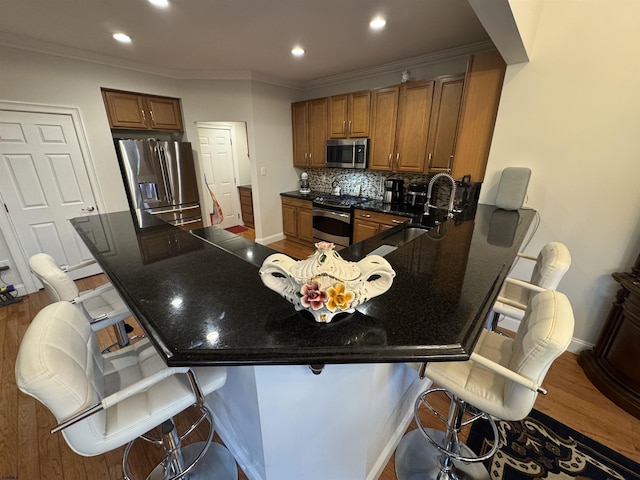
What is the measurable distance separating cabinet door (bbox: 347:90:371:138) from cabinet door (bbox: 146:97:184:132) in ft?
8.01

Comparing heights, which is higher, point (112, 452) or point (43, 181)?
point (43, 181)

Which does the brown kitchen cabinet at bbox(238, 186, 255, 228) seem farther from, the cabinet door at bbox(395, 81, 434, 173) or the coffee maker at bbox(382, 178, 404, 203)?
the cabinet door at bbox(395, 81, 434, 173)

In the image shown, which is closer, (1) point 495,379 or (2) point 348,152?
(1) point 495,379

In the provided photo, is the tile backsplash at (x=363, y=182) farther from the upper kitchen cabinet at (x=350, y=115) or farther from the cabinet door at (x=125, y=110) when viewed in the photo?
the cabinet door at (x=125, y=110)

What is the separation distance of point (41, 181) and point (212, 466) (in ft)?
11.8

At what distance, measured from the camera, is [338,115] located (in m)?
3.69

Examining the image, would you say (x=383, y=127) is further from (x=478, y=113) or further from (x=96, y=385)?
(x=96, y=385)

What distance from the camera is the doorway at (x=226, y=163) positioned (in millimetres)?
4957

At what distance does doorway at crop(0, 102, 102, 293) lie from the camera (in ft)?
9.07

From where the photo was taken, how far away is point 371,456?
3.90ft

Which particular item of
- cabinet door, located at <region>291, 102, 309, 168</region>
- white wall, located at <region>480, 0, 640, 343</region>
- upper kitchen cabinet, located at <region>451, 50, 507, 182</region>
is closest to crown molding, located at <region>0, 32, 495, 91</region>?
cabinet door, located at <region>291, 102, 309, 168</region>


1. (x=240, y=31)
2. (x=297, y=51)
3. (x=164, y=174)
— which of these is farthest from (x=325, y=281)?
(x=164, y=174)

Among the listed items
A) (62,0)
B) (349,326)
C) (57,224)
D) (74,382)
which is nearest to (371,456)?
(349,326)

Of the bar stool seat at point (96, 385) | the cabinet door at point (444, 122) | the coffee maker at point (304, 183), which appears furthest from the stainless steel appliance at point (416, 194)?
the bar stool seat at point (96, 385)
